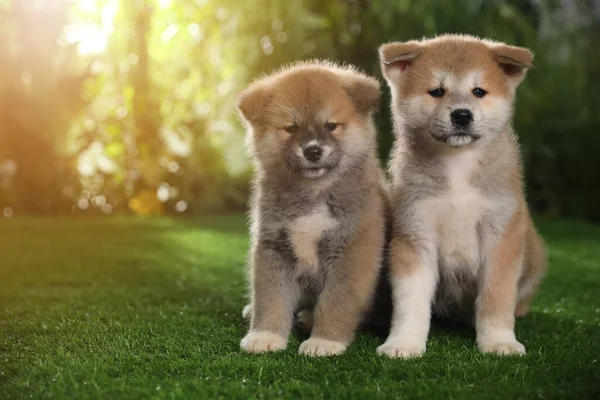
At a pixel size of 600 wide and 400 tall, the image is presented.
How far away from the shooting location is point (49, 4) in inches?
292

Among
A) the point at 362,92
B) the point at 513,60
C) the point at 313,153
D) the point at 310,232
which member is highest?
the point at 513,60

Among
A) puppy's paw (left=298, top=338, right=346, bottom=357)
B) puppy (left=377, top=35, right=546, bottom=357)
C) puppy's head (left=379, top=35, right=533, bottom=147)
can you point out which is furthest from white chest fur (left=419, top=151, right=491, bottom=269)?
puppy's paw (left=298, top=338, right=346, bottom=357)

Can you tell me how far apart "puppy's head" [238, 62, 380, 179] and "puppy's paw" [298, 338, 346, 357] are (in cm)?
57

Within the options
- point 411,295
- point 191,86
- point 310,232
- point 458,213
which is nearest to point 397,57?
point 458,213

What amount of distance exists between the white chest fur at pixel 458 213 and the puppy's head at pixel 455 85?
104 millimetres

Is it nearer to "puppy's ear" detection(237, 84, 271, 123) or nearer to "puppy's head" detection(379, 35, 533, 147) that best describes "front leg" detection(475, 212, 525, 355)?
"puppy's head" detection(379, 35, 533, 147)

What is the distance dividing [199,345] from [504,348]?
106cm

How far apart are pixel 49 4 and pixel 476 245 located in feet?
20.6

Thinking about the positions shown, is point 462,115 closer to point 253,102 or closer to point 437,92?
point 437,92

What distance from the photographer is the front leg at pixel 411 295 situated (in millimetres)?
2422

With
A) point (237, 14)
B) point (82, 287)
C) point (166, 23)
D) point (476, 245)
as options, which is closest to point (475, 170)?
point (476, 245)

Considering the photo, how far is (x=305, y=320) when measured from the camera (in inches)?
110

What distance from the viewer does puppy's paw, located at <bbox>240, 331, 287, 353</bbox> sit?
2.42m

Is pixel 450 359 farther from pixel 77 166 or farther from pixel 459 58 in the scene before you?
pixel 77 166
